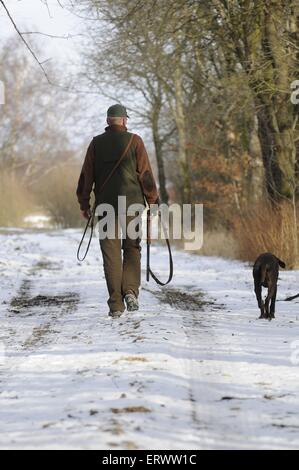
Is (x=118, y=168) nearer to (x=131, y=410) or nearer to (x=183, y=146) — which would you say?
(x=131, y=410)

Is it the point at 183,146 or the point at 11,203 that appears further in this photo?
the point at 11,203

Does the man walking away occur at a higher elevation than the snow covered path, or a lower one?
higher

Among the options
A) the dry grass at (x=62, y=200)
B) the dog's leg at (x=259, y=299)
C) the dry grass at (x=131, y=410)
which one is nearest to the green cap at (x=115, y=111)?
the dog's leg at (x=259, y=299)

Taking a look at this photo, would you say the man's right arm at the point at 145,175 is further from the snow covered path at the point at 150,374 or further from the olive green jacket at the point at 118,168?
the snow covered path at the point at 150,374

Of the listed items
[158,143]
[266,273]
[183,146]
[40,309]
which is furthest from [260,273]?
[158,143]

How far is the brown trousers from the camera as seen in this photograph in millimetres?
8125

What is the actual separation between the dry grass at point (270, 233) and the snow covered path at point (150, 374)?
4037mm

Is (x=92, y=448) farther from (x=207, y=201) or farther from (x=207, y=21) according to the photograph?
(x=207, y=201)

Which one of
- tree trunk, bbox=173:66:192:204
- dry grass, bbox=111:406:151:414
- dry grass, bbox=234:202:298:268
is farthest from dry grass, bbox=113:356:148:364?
tree trunk, bbox=173:66:192:204

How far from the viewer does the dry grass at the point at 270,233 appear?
14062 mm

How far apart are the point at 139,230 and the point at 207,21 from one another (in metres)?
9.08

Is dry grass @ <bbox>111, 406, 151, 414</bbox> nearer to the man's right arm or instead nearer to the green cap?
the man's right arm

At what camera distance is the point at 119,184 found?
26.5 feet

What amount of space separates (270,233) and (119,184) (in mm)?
6974
